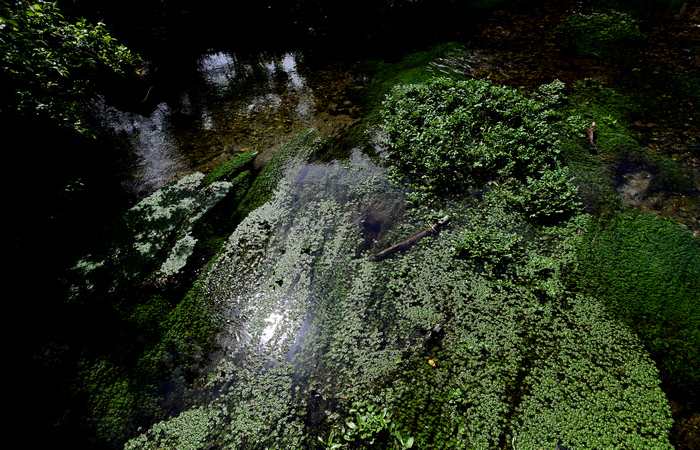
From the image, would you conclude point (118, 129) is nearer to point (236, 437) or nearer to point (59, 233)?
point (59, 233)

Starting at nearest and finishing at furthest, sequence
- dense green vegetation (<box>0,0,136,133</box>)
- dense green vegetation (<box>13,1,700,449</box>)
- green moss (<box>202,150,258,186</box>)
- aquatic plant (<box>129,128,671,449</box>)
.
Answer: aquatic plant (<box>129,128,671,449</box>)
dense green vegetation (<box>13,1,700,449</box>)
dense green vegetation (<box>0,0,136,133</box>)
green moss (<box>202,150,258,186</box>)

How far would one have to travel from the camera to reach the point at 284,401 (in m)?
2.63

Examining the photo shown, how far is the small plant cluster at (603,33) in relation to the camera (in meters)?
5.79

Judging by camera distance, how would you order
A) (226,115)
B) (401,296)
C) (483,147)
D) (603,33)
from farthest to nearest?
→ (226,115), (603,33), (483,147), (401,296)

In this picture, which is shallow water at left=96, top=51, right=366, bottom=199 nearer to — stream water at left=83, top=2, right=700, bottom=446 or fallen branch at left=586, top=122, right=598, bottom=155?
stream water at left=83, top=2, right=700, bottom=446

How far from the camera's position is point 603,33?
6238mm

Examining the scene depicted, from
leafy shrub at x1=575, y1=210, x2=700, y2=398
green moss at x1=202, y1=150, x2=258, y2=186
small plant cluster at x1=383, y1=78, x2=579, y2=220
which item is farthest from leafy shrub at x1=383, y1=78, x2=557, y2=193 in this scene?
green moss at x1=202, y1=150, x2=258, y2=186

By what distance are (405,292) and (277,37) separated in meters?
10.7

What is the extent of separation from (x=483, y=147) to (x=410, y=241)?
1.80 m

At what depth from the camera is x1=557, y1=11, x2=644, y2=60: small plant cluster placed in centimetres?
579

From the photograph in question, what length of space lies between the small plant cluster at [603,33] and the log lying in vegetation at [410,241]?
5.42 m

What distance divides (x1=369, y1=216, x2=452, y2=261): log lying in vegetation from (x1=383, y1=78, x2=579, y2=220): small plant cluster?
0.54 metres

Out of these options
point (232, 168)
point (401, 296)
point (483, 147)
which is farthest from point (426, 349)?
point (232, 168)

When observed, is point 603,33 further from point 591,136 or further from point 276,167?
point 276,167
